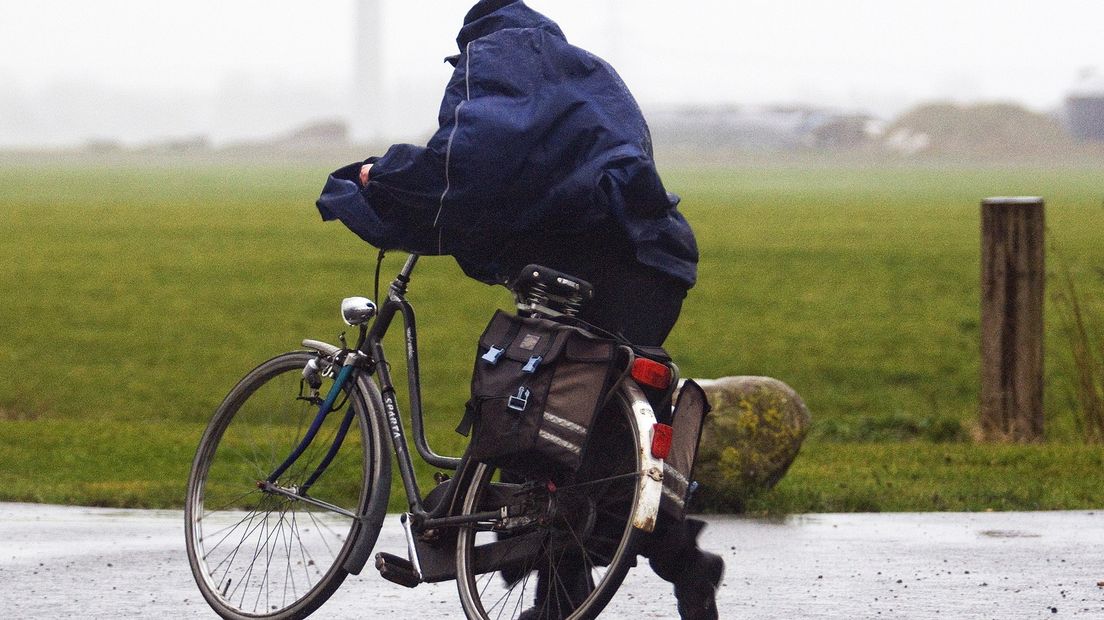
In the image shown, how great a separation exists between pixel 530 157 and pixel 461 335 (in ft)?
38.1

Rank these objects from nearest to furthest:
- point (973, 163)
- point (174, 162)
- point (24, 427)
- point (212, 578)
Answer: point (212, 578) < point (24, 427) < point (973, 163) < point (174, 162)

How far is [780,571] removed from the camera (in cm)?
605

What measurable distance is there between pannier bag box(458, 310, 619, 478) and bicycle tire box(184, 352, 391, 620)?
0.44 meters

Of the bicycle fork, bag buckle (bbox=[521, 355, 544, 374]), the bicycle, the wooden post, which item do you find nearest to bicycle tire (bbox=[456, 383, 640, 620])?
the bicycle

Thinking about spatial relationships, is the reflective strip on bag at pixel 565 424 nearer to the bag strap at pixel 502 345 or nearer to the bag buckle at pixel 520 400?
the bag buckle at pixel 520 400

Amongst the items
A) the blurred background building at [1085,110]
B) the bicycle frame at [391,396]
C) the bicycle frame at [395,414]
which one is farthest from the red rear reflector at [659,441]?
the blurred background building at [1085,110]

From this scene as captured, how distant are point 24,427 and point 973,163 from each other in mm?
75364

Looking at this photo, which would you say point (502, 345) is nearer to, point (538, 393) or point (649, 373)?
point (538, 393)

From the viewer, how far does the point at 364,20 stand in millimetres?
152875

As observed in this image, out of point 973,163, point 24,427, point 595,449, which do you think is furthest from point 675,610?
point 973,163

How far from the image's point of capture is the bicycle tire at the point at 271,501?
4746 millimetres

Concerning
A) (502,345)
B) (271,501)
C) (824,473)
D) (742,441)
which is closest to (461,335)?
(824,473)

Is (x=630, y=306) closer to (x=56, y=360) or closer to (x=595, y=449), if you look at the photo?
(x=595, y=449)

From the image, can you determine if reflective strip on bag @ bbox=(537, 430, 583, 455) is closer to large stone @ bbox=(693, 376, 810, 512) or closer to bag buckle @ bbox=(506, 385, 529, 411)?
bag buckle @ bbox=(506, 385, 529, 411)
